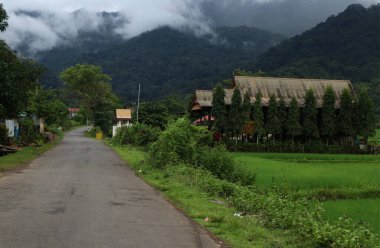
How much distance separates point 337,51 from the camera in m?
93.4

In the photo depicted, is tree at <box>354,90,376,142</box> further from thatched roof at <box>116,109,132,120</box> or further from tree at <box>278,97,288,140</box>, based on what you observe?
thatched roof at <box>116,109,132,120</box>

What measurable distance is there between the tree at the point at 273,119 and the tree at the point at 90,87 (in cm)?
4625

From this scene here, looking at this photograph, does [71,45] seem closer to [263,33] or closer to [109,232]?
[263,33]

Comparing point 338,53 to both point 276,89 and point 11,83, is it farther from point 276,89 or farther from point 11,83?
point 11,83

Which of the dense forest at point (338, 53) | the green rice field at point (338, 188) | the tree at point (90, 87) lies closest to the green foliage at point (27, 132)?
the green rice field at point (338, 188)

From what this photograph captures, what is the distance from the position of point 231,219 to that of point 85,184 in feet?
23.1

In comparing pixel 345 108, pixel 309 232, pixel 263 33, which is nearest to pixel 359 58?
pixel 345 108

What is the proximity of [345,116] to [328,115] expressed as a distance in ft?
6.11

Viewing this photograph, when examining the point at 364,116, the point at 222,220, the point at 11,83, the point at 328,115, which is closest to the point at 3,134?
the point at 11,83

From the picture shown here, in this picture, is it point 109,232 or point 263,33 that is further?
point 263,33

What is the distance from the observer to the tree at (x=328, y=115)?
44.1 metres

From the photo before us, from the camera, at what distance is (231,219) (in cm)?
906

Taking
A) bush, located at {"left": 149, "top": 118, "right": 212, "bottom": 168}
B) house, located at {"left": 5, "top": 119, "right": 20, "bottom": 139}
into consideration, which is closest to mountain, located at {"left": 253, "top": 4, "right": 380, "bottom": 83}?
house, located at {"left": 5, "top": 119, "right": 20, "bottom": 139}

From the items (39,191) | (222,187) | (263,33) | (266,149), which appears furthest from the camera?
(263,33)
